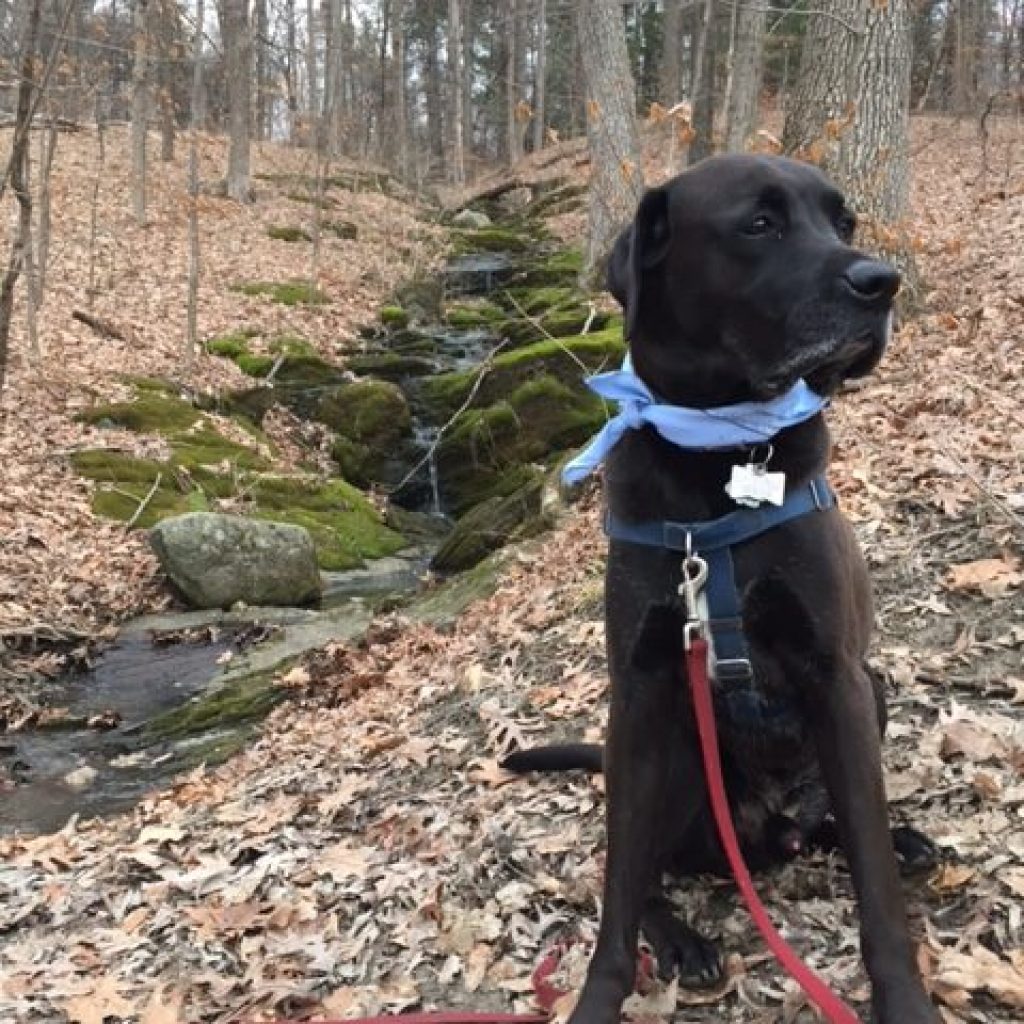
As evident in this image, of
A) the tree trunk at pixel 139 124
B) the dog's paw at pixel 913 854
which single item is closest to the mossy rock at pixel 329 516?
the dog's paw at pixel 913 854

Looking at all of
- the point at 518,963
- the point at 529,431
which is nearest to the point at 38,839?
the point at 518,963

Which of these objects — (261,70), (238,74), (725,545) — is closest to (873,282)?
(725,545)

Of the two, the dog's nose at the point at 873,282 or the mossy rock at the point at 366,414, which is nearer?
the dog's nose at the point at 873,282

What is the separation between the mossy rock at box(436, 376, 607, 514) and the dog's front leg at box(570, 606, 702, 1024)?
933cm

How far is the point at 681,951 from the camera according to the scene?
3.19 m

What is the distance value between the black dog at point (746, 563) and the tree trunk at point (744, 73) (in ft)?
53.0

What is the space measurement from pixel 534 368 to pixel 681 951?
11.4 meters

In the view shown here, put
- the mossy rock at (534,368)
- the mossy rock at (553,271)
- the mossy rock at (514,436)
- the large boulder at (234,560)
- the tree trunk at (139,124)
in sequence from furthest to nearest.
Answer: the mossy rock at (553,271) < the tree trunk at (139,124) < the mossy rock at (514,436) < the mossy rock at (534,368) < the large boulder at (234,560)

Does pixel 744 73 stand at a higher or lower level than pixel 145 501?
higher

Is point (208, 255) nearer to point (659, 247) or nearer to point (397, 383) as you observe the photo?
point (397, 383)

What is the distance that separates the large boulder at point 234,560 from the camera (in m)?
10.5

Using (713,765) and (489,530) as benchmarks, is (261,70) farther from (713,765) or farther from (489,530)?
(713,765)

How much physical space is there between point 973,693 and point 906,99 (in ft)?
25.2

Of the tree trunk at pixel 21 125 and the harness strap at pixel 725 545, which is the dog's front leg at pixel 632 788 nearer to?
the harness strap at pixel 725 545
